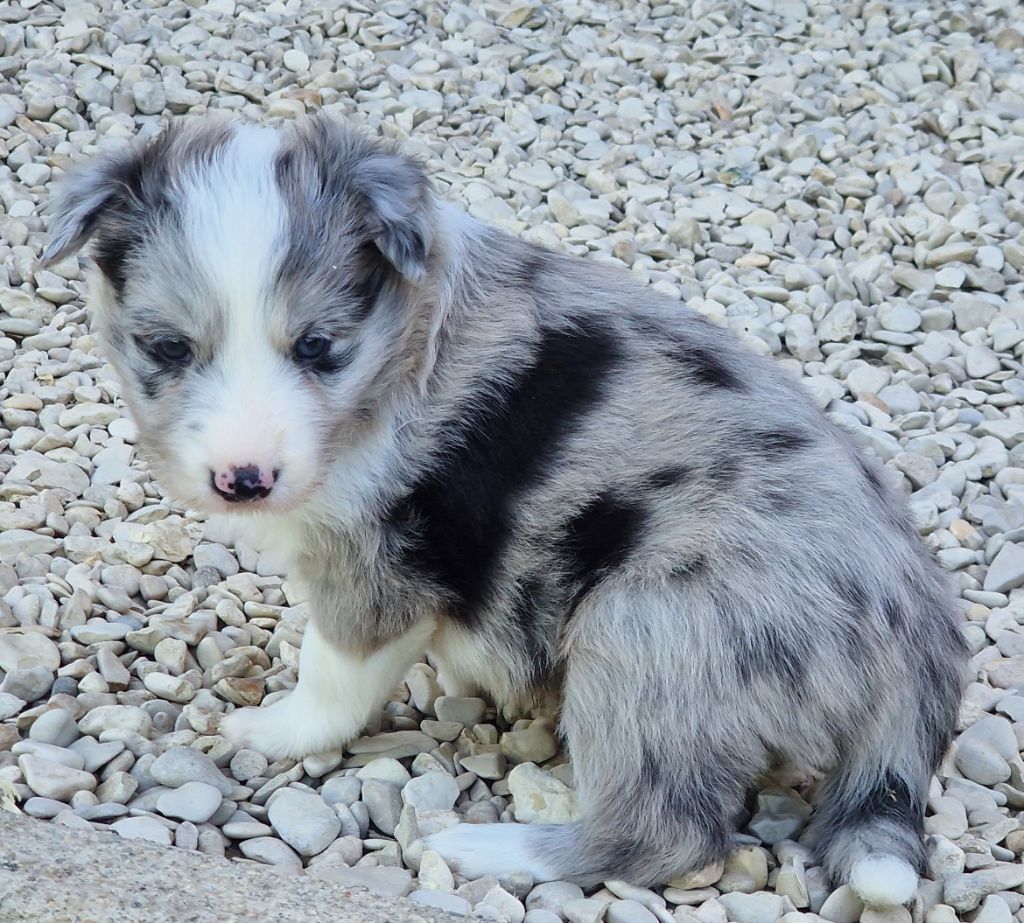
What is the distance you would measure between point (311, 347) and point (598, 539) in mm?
954

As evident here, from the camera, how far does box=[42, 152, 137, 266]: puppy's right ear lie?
11.8ft

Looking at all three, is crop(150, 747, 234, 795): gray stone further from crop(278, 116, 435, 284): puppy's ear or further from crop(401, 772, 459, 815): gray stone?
crop(278, 116, 435, 284): puppy's ear

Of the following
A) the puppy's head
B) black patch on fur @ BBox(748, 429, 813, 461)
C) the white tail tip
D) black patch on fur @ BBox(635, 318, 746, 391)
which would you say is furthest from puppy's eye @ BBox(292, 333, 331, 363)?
the white tail tip

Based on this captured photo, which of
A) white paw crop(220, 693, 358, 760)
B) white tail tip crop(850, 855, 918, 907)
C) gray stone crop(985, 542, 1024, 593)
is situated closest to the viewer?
white tail tip crop(850, 855, 918, 907)

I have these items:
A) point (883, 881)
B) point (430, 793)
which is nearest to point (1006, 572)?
point (883, 881)

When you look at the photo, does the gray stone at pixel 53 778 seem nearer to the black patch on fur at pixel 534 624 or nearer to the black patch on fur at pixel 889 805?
the black patch on fur at pixel 534 624

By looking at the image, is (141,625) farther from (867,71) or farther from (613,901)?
(867,71)

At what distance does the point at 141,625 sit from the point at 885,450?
10.3ft

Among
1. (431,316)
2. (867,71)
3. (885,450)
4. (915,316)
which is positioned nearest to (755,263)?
(915,316)

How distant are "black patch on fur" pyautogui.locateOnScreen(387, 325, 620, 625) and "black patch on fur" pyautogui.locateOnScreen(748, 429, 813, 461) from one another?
A: 458mm

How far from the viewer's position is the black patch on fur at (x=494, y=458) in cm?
380

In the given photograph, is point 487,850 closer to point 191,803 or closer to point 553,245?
point 191,803

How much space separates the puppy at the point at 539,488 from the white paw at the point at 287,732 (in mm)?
292

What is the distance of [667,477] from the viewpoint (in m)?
3.73
